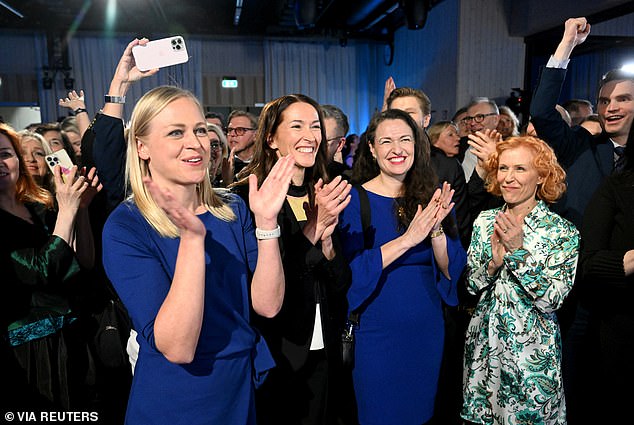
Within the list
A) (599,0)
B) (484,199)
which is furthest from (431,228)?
(599,0)

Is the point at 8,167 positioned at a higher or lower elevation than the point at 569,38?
lower

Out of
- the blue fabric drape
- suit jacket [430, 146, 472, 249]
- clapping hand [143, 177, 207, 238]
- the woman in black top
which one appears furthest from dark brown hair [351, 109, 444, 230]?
the blue fabric drape

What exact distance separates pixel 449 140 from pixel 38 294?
9.58ft

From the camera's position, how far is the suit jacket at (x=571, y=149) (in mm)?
2311

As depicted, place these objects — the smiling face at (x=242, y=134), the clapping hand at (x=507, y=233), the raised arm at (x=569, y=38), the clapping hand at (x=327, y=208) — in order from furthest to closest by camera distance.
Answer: the smiling face at (x=242, y=134)
the raised arm at (x=569, y=38)
the clapping hand at (x=507, y=233)
the clapping hand at (x=327, y=208)

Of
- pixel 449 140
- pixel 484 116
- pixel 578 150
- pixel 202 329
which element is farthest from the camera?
pixel 484 116

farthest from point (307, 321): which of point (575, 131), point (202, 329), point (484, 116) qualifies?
point (484, 116)

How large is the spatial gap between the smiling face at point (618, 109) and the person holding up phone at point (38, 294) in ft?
8.20

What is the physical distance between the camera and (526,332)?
1.93 m

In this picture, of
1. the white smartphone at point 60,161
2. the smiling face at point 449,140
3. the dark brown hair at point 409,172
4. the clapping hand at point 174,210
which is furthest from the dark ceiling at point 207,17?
the clapping hand at point 174,210

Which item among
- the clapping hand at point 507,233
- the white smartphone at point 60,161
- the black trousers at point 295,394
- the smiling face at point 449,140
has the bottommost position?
the black trousers at point 295,394

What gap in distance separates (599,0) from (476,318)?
4.89 meters

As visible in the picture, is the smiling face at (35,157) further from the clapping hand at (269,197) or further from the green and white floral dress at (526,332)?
the green and white floral dress at (526,332)

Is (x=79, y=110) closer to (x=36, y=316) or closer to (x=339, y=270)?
(x=36, y=316)
